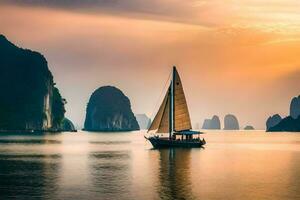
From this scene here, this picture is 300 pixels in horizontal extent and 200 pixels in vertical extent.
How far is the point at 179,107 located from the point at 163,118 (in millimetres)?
4574

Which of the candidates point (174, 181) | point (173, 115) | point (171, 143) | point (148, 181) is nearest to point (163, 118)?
point (173, 115)

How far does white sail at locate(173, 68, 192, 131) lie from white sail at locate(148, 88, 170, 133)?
1992 millimetres

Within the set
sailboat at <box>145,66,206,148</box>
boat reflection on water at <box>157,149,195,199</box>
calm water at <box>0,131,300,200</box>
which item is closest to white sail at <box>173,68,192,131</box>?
sailboat at <box>145,66,206,148</box>

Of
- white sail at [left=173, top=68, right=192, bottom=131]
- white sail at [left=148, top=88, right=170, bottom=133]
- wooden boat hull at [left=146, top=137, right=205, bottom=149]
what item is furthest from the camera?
wooden boat hull at [left=146, top=137, right=205, bottom=149]

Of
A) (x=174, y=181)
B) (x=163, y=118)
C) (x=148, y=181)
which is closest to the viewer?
(x=174, y=181)

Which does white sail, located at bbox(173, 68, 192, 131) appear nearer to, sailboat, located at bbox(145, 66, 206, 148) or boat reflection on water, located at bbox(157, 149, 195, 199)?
sailboat, located at bbox(145, 66, 206, 148)

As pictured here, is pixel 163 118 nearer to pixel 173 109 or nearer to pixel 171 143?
pixel 173 109

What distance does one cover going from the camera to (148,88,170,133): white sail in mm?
115125

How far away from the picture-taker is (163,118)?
116 meters

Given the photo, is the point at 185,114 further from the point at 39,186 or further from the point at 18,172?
the point at 39,186

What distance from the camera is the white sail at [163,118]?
11512cm

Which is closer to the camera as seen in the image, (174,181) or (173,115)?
(174,181)

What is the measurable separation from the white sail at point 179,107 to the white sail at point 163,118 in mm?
1992

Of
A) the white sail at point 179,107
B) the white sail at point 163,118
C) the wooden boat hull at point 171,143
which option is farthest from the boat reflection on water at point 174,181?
the wooden boat hull at point 171,143
